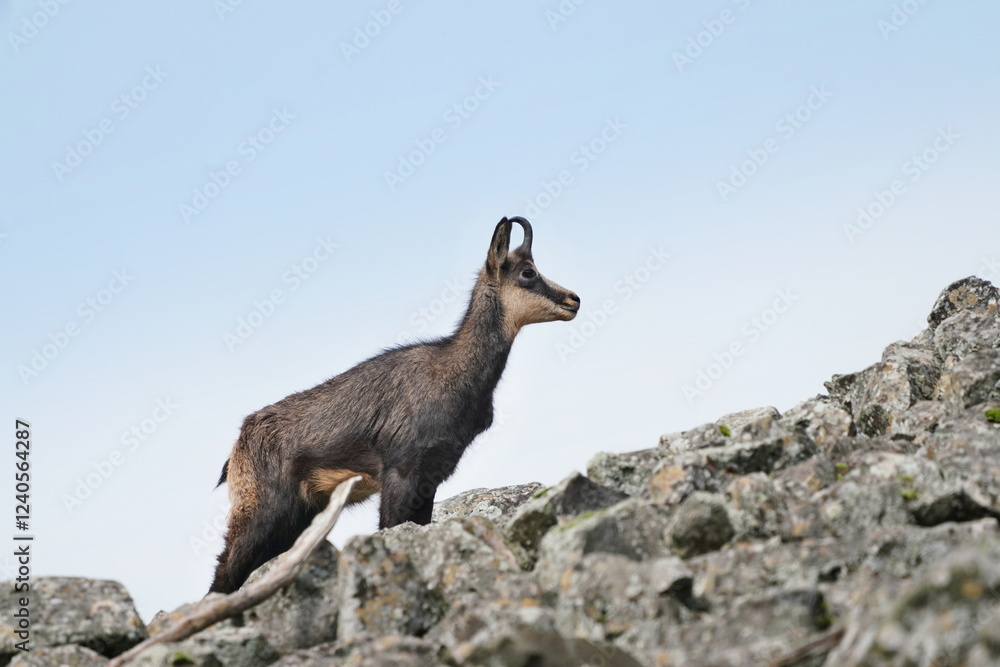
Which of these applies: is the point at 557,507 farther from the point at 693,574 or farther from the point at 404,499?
the point at 404,499

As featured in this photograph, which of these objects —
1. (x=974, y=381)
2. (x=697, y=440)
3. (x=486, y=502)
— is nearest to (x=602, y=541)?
(x=697, y=440)

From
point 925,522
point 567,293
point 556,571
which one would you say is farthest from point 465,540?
point 567,293

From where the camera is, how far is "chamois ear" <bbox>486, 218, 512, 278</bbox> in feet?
36.5

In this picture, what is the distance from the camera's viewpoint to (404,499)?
973 centimetres

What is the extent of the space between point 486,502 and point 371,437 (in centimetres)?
163

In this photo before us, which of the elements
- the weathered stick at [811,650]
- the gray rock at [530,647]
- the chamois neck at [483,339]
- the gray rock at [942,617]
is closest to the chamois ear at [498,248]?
the chamois neck at [483,339]

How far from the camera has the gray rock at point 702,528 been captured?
5645 mm

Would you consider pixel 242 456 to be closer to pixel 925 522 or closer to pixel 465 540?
pixel 465 540

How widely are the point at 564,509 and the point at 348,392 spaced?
4487mm

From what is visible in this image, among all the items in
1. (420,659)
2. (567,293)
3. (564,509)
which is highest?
(567,293)

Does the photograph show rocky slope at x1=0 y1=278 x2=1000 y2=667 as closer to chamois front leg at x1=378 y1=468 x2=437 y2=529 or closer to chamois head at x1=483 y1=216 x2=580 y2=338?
chamois front leg at x1=378 y1=468 x2=437 y2=529

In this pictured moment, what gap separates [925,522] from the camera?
5453mm

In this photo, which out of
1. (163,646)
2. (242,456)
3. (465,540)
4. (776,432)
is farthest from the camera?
(242,456)

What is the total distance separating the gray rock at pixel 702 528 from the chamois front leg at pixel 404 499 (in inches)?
172
